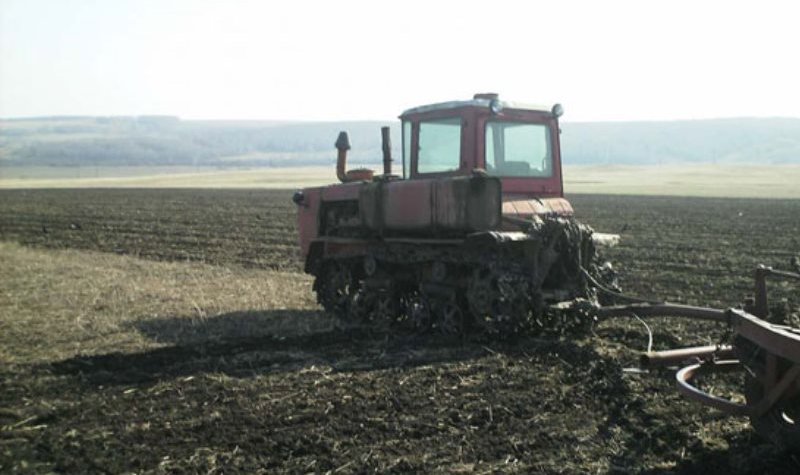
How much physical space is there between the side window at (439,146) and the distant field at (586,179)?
137ft

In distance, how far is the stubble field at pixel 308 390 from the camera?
19.1 ft

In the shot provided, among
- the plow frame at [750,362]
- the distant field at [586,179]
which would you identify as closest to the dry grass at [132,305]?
the plow frame at [750,362]

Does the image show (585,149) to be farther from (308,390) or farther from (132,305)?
(308,390)

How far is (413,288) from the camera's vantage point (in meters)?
10.6

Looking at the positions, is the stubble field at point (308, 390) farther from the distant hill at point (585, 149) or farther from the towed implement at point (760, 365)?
the distant hill at point (585, 149)

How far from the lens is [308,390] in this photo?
7.48 metres

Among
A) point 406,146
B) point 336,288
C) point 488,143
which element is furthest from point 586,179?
point 488,143

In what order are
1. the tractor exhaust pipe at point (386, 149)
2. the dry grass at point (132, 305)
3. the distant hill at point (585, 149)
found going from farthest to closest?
the distant hill at point (585, 149)
the tractor exhaust pipe at point (386, 149)
the dry grass at point (132, 305)

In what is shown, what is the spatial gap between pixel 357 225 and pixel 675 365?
5350 millimetres

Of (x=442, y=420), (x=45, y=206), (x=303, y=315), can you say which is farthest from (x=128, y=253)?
(x=45, y=206)

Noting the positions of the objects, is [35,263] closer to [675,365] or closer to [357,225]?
[357,225]

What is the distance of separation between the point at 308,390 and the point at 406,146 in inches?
159

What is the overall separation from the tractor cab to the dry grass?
2.56 meters

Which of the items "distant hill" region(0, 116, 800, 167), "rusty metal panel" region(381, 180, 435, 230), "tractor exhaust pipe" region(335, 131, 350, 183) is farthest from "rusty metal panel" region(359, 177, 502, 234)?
"distant hill" region(0, 116, 800, 167)
